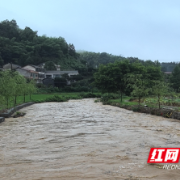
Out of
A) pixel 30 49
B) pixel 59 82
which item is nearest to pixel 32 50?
pixel 30 49

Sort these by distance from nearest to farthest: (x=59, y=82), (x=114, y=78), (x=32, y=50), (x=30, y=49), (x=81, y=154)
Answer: (x=81, y=154)
(x=114, y=78)
(x=59, y=82)
(x=32, y=50)
(x=30, y=49)

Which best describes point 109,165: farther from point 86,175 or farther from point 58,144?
point 58,144

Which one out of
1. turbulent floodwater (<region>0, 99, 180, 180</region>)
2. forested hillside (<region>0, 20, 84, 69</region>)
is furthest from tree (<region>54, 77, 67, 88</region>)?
turbulent floodwater (<region>0, 99, 180, 180</region>)

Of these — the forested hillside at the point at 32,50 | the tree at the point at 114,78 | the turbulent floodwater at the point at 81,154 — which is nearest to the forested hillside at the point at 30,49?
the forested hillside at the point at 32,50

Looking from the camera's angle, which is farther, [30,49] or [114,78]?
[30,49]

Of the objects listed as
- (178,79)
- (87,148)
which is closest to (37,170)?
(87,148)

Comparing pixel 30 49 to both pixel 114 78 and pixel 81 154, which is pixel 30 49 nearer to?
pixel 114 78

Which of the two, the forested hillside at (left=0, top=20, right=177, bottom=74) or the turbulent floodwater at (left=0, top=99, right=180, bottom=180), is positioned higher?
the forested hillside at (left=0, top=20, right=177, bottom=74)

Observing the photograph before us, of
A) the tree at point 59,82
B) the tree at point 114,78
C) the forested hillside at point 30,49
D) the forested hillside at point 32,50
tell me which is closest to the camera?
the tree at point 114,78

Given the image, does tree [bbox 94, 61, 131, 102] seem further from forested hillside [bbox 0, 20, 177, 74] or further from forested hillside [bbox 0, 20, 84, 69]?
forested hillside [bbox 0, 20, 84, 69]

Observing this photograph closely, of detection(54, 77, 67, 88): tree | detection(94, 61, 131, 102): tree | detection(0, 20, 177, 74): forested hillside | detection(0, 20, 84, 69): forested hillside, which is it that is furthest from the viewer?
detection(0, 20, 84, 69): forested hillside

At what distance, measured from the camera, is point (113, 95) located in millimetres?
33344

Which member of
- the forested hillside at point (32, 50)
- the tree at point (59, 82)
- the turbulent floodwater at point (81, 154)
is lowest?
the turbulent floodwater at point (81, 154)

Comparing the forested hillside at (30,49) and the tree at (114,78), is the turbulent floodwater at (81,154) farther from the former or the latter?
the forested hillside at (30,49)
